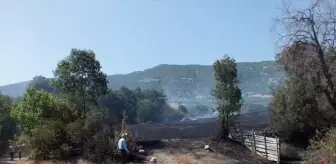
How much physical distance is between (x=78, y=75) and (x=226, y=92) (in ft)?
43.6

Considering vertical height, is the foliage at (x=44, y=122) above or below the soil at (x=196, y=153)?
above

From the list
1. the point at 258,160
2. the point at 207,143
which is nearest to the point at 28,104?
the point at 207,143

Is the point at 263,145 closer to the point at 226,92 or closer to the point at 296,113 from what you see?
the point at 296,113

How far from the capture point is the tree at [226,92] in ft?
102

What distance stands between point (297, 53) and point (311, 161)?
17.1 feet

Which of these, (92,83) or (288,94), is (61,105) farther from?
(288,94)

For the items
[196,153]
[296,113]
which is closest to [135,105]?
[196,153]

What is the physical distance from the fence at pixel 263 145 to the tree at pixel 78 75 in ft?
46.1

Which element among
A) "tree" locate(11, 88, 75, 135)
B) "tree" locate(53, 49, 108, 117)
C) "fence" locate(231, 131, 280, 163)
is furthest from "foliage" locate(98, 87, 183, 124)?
"tree" locate(11, 88, 75, 135)

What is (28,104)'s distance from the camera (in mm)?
25844

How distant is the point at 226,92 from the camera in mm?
31188

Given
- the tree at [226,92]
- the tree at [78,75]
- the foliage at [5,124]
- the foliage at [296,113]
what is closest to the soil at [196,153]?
the tree at [226,92]

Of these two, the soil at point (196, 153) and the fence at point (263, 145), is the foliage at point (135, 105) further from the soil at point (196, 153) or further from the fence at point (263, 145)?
the fence at point (263, 145)

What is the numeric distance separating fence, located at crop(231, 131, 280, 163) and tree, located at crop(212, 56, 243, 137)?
1961mm
